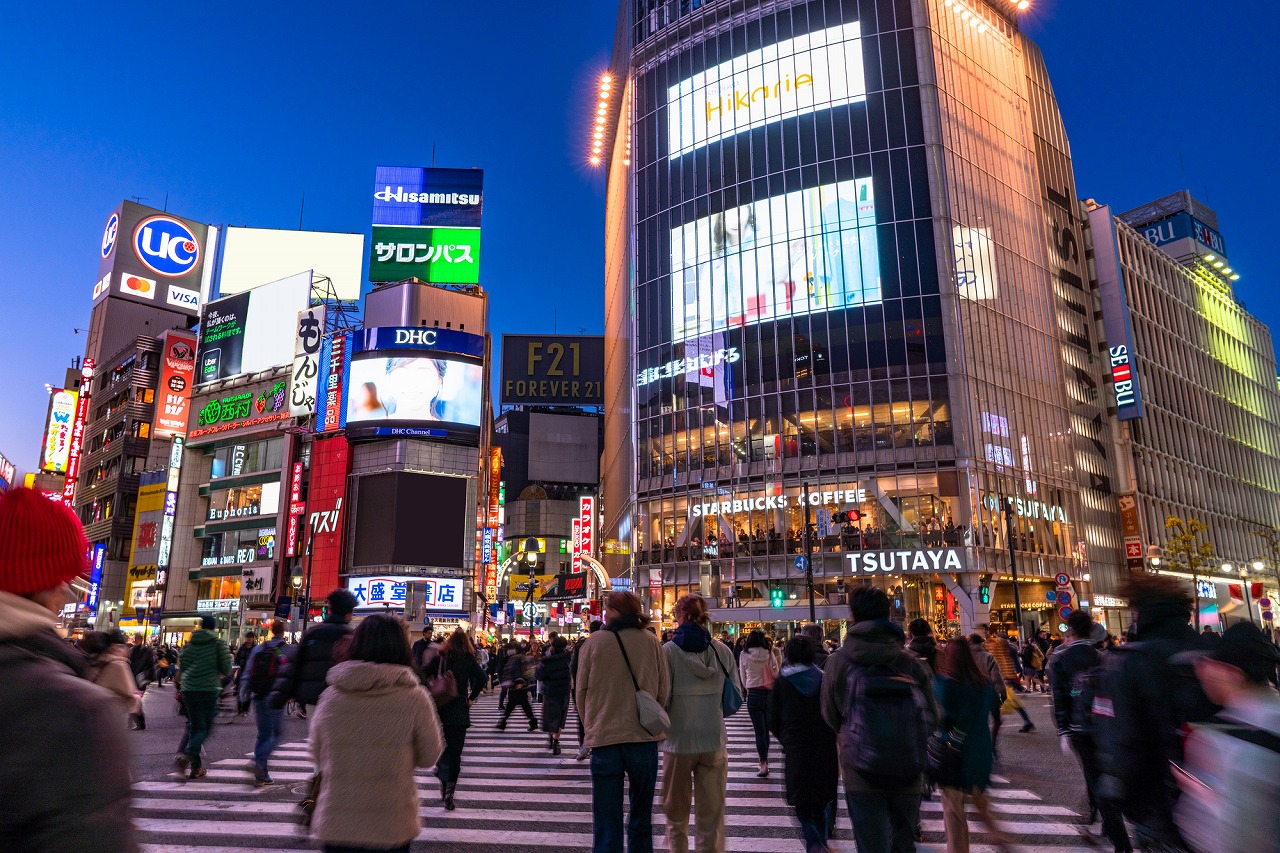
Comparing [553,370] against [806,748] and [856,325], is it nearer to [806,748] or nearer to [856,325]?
[856,325]

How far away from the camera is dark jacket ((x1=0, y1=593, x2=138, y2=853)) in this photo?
69.0 inches

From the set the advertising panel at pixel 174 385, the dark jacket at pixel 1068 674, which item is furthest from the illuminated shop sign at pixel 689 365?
the dark jacket at pixel 1068 674

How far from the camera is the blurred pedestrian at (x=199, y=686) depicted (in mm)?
11328

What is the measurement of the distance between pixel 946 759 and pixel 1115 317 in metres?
68.2

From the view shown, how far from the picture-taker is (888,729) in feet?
16.4

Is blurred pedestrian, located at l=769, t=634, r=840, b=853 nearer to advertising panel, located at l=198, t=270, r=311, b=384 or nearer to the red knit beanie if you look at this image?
the red knit beanie

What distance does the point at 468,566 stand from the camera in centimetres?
5662

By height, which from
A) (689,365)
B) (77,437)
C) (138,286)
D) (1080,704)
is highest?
(138,286)

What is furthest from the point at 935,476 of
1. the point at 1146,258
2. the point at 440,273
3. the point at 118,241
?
the point at 118,241

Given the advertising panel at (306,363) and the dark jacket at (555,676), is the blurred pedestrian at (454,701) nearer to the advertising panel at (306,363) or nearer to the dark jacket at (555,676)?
the dark jacket at (555,676)

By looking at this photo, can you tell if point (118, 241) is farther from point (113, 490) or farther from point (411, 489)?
point (411, 489)

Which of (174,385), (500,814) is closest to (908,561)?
(500,814)

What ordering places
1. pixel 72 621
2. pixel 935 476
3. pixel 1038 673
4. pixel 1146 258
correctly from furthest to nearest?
1. pixel 1146 258
2. pixel 72 621
3. pixel 935 476
4. pixel 1038 673

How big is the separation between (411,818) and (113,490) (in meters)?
79.9
